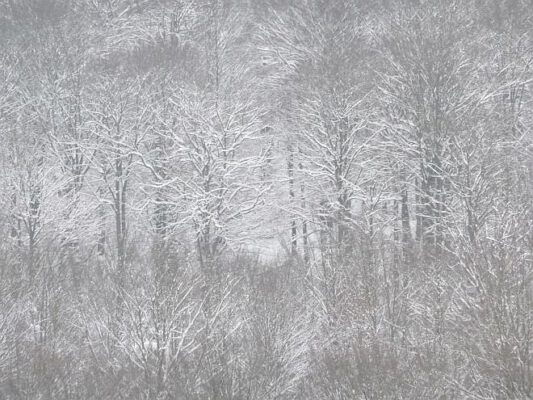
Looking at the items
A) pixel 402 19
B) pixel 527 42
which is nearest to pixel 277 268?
pixel 402 19

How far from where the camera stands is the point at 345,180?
1005 inches

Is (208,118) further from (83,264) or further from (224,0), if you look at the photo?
(224,0)

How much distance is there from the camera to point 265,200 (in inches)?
1078

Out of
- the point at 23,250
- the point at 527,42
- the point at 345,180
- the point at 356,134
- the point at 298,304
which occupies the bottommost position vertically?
the point at 298,304

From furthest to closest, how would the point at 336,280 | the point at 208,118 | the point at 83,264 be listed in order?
the point at 208,118 → the point at 83,264 → the point at 336,280

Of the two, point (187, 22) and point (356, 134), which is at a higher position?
point (187, 22)

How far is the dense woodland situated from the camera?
13.3 metres

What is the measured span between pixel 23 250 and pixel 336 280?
11.2m

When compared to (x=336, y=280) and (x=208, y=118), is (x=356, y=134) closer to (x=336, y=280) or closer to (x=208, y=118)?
(x=208, y=118)

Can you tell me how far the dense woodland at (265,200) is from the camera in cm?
1330

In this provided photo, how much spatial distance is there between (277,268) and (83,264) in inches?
247

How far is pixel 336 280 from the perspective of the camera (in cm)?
1831

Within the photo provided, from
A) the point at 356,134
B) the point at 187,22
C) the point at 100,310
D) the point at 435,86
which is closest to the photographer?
the point at 100,310

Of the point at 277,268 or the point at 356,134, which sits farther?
the point at 356,134
